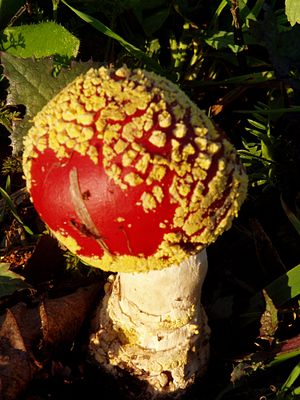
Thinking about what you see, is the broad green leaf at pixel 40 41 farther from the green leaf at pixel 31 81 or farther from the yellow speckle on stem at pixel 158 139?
the yellow speckle on stem at pixel 158 139

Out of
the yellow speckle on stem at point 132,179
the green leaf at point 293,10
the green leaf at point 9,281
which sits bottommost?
the green leaf at point 9,281

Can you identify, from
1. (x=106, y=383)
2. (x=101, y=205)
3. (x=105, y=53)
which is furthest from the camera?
(x=105, y=53)

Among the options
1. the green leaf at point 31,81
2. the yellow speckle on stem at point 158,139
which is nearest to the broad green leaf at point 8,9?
the green leaf at point 31,81

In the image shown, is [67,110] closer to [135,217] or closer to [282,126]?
[135,217]

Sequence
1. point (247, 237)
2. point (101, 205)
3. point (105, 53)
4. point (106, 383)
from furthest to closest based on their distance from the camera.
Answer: point (105, 53)
point (247, 237)
point (106, 383)
point (101, 205)

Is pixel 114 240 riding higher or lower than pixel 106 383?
higher

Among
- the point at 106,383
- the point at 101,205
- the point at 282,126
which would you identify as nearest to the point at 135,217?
the point at 101,205
